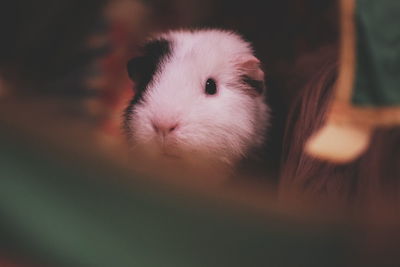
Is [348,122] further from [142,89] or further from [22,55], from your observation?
[22,55]

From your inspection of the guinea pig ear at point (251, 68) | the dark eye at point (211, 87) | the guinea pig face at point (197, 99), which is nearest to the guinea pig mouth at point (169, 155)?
the guinea pig face at point (197, 99)

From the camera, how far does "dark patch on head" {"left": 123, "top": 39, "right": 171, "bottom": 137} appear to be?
101 cm

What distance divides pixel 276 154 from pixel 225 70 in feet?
0.85

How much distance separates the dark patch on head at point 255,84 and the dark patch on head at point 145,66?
19 cm

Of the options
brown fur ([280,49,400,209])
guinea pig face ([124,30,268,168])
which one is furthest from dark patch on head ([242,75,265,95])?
brown fur ([280,49,400,209])

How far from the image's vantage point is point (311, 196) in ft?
3.17

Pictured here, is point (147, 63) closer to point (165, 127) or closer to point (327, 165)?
point (165, 127)

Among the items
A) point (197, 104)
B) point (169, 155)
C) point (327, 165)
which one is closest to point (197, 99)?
point (197, 104)

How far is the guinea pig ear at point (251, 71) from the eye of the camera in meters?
1.00

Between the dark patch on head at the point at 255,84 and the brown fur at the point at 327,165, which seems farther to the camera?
the dark patch on head at the point at 255,84

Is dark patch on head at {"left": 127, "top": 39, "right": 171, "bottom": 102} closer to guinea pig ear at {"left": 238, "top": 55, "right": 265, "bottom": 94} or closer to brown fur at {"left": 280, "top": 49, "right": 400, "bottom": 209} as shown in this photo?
guinea pig ear at {"left": 238, "top": 55, "right": 265, "bottom": 94}

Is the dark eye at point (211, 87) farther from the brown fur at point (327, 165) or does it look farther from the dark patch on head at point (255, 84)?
the brown fur at point (327, 165)

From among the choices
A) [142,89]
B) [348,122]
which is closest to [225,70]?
[142,89]

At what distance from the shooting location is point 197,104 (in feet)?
2.97
